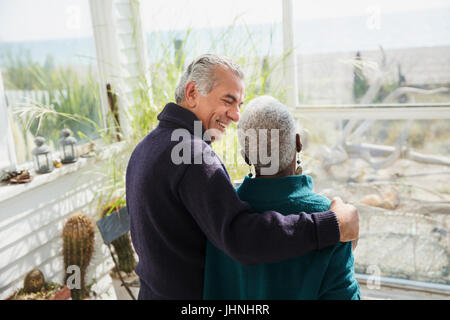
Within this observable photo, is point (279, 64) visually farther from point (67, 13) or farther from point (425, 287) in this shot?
point (425, 287)

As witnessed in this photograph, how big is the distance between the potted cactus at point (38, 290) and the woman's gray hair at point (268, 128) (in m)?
1.92

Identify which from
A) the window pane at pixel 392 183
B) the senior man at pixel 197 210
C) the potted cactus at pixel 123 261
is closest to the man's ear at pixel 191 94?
the senior man at pixel 197 210

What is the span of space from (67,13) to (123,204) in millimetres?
1334

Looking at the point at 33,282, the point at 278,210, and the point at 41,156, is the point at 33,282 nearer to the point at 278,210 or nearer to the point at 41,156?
the point at 41,156

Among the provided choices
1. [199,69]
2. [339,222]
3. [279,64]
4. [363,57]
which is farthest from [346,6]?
[339,222]

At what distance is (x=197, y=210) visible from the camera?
1.19 m

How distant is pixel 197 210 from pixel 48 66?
2078mm

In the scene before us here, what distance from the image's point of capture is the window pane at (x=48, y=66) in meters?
2.56

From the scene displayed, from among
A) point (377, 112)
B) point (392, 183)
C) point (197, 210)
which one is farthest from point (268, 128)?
point (392, 183)

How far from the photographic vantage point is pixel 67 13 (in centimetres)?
292

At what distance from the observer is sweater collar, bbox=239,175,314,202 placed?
124 cm

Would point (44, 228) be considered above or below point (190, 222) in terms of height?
below

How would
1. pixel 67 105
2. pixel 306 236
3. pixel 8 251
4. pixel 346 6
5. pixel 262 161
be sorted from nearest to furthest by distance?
1. pixel 306 236
2. pixel 262 161
3. pixel 8 251
4. pixel 346 6
5. pixel 67 105

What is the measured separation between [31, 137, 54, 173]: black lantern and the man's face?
62.6 inches
